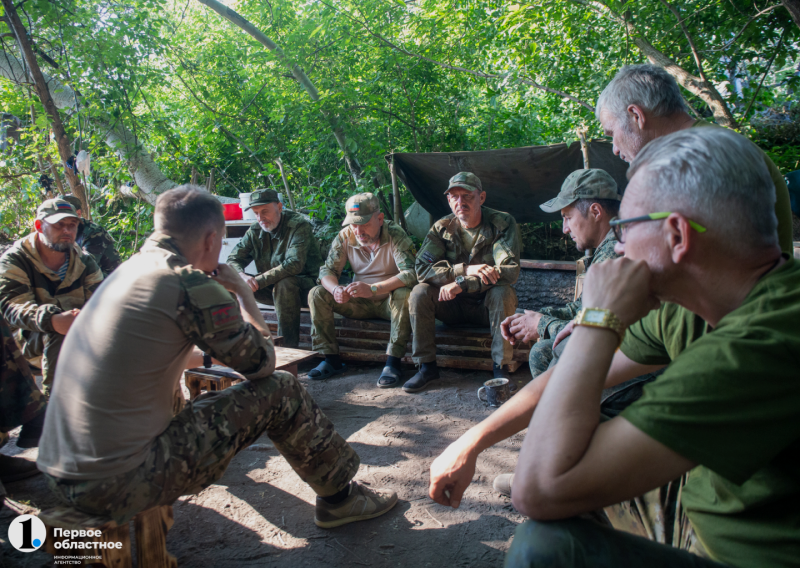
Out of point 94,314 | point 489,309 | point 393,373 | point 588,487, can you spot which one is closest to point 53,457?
point 94,314

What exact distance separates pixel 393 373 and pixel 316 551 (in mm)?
2146

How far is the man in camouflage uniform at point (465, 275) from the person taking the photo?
4.06m

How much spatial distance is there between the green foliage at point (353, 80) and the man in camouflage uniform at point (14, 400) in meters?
2.87

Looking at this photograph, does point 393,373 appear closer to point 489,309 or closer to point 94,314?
point 489,309

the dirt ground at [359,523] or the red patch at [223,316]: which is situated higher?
the red patch at [223,316]

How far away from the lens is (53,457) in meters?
1.67

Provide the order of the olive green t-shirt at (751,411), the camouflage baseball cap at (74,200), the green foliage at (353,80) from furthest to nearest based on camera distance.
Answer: the green foliage at (353,80), the camouflage baseball cap at (74,200), the olive green t-shirt at (751,411)

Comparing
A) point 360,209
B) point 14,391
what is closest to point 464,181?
point 360,209

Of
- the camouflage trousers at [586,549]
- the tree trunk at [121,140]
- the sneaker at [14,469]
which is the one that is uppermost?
the tree trunk at [121,140]

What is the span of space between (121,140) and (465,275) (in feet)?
17.6

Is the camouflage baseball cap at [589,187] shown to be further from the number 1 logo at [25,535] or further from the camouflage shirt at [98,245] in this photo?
the camouflage shirt at [98,245]

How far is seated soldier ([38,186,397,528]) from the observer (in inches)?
65.2

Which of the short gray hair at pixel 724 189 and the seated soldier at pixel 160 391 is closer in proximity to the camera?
the short gray hair at pixel 724 189

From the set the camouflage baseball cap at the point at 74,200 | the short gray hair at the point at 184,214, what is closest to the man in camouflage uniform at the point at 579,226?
the short gray hair at the point at 184,214
